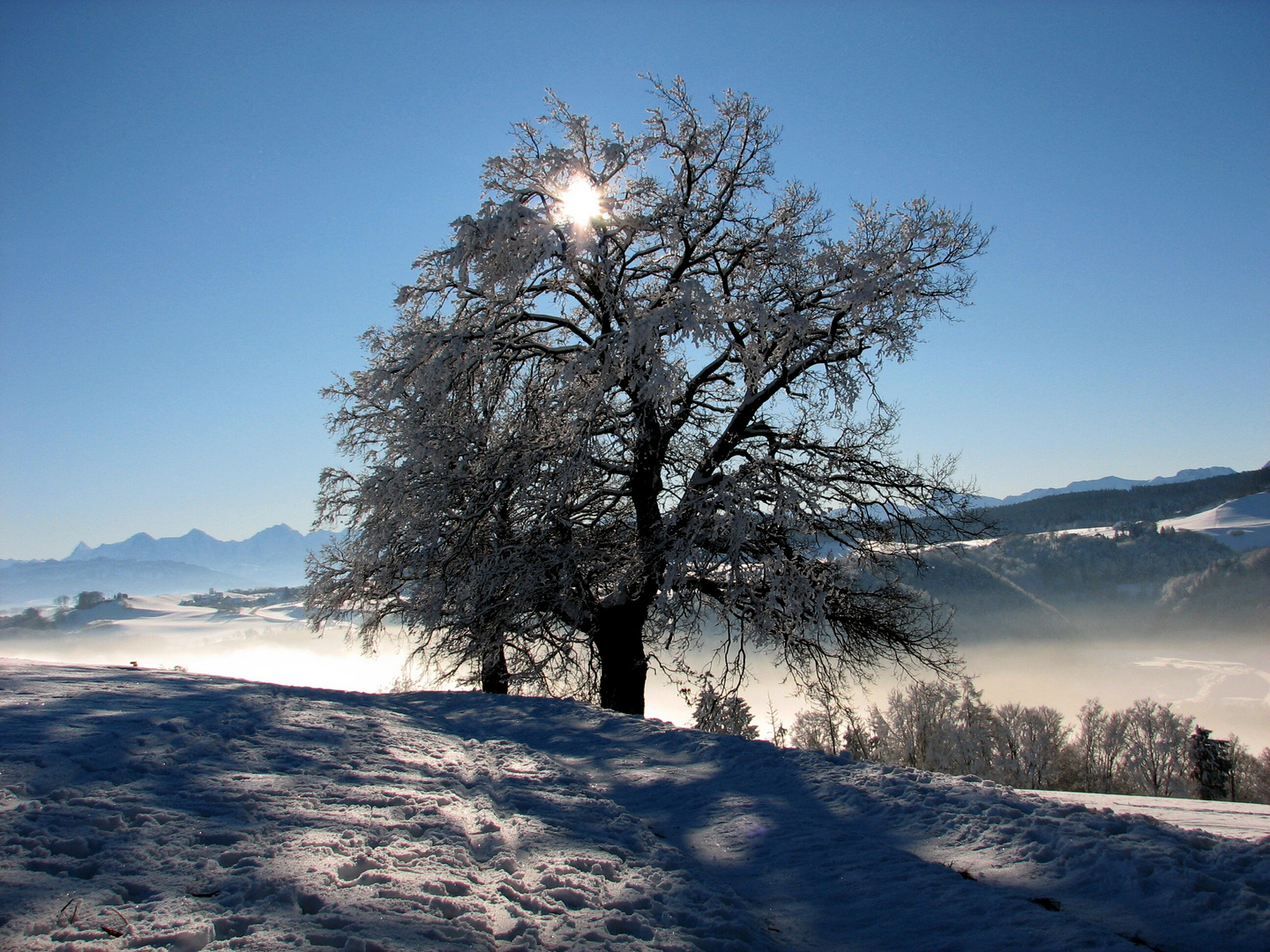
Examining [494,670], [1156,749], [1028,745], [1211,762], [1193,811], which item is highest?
[494,670]

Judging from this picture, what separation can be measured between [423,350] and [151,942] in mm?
9894

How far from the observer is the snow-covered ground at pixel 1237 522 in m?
181

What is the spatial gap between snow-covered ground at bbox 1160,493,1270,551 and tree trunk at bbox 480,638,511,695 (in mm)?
219275

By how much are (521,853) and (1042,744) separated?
Result: 196ft

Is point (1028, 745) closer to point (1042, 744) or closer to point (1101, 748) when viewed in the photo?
point (1042, 744)

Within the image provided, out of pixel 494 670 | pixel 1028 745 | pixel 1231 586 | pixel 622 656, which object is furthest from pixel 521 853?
pixel 1231 586

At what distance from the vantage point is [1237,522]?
185 metres

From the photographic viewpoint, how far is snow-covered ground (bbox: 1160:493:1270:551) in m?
181

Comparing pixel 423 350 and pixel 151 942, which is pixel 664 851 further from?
pixel 423 350

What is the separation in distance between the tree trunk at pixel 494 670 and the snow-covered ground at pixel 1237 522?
219275 mm

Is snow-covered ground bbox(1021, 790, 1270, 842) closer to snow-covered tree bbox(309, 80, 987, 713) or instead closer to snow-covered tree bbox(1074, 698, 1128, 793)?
snow-covered tree bbox(309, 80, 987, 713)

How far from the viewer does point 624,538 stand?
12531 mm

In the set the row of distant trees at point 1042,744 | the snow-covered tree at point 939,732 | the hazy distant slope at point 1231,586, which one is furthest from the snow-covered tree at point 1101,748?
the hazy distant slope at point 1231,586

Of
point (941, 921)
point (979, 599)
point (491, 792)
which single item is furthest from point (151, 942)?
point (979, 599)
